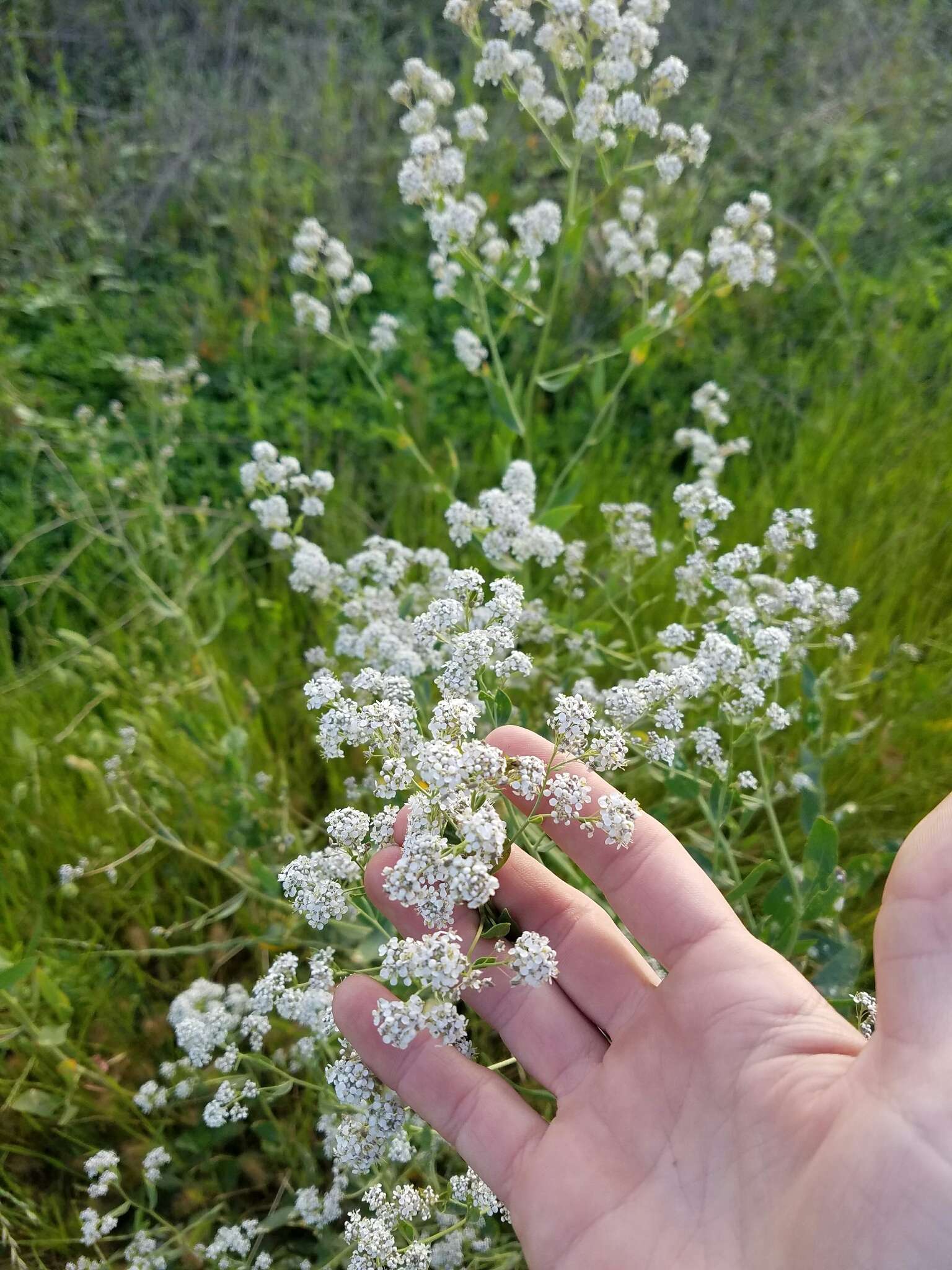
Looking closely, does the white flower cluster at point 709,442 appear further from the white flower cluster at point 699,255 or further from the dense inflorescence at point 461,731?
the white flower cluster at point 699,255

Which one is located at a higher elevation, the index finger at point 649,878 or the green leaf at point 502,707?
the green leaf at point 502,707

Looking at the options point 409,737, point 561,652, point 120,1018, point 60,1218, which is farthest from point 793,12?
point 60,1218

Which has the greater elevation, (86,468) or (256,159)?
(256,159)

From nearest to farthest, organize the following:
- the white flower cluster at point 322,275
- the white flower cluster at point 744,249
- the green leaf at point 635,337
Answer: the green leaf at point 635,337 → the white flower cluster at point 744,249 → the white flower cluster at point 322,275

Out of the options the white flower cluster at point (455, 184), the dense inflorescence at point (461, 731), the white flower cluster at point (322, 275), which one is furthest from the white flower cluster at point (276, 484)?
the white flower cluster at point (455, 184)

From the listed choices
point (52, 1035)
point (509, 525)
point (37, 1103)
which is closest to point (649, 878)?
point (509, 525)

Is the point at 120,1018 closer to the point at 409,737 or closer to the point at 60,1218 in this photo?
the point at 60,1218
